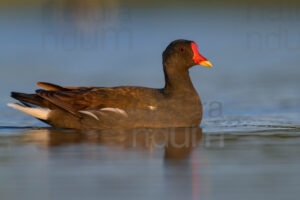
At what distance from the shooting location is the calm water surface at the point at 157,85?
6520 millimetres

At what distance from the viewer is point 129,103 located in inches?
400

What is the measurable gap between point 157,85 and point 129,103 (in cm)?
409

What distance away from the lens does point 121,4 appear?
24594mm

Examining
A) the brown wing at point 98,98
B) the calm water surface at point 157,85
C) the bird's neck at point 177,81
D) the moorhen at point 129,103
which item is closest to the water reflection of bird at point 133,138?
the calm water surface at point 157,85

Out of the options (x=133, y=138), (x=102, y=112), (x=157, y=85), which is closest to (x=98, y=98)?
(x=102, y=112)

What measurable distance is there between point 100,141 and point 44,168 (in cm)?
193

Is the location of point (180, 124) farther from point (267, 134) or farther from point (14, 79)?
point (14, 79)

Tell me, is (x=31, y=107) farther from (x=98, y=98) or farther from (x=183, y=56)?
(x=183, y=56)

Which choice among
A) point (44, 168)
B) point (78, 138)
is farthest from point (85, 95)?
point (44, 168)

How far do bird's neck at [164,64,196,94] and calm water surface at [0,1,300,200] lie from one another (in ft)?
2.12

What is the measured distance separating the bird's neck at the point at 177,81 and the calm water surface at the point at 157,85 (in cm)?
65

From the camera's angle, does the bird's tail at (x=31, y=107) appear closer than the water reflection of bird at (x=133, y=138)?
No

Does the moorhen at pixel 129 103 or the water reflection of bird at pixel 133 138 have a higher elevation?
the moorhen at pixel 129 103

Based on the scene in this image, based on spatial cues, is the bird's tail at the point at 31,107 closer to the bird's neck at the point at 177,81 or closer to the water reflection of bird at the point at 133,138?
the water reflection of bird at the point at 133,138
